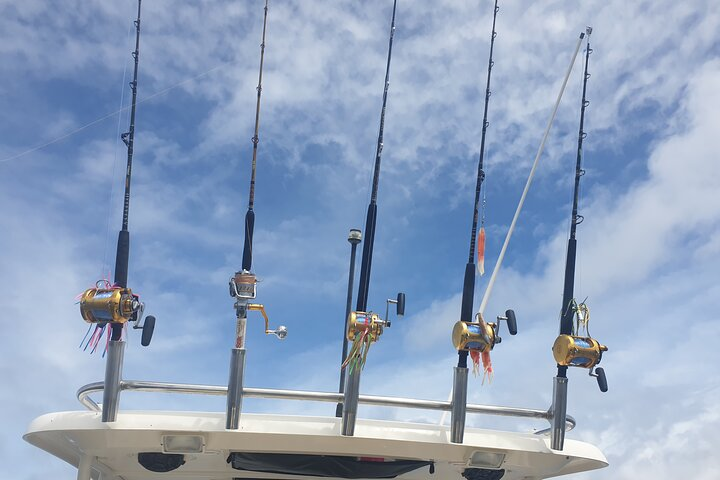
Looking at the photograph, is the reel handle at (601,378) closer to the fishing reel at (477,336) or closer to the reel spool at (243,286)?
the fishing reel at (477,336)

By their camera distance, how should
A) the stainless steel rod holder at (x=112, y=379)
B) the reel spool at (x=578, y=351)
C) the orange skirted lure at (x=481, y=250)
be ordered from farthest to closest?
the orange skirted lure at (x=481, y=250) → the reel spool at (x=578, y=351) → the stainless steel rod holder at (x=112, y=379)

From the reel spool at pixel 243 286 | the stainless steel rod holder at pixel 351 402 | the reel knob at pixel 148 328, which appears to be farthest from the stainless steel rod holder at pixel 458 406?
the reel knob at pixel 148 328

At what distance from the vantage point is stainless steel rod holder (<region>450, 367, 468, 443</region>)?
337 inches

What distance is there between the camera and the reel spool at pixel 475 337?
9117 millimetres

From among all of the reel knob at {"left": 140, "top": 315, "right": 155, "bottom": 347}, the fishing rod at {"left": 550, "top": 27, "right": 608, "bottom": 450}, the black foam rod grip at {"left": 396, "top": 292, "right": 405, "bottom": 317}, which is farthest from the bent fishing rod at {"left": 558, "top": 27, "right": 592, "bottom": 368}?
the reel knob at {"left": 140, "top": 315, "right": 155, "bottom": 347}

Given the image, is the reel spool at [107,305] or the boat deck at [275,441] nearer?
the boat deck at [275,441]

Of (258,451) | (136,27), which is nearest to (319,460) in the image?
(258,451)

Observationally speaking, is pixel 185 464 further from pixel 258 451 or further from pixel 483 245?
pixel 483 245

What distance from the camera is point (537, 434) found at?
9.29 meters

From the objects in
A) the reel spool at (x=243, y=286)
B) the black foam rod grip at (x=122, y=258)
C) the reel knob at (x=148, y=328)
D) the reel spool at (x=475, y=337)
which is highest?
the black foam rod grip at (x=122, y=258)

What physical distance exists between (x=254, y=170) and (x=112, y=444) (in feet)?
10.4

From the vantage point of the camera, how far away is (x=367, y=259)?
9688mm

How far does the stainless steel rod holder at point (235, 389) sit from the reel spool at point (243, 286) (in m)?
0.51

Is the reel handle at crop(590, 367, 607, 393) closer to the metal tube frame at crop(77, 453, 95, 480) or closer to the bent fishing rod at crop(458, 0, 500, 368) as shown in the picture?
the bent fishing rod at crop(458, 0, 500, 368)
